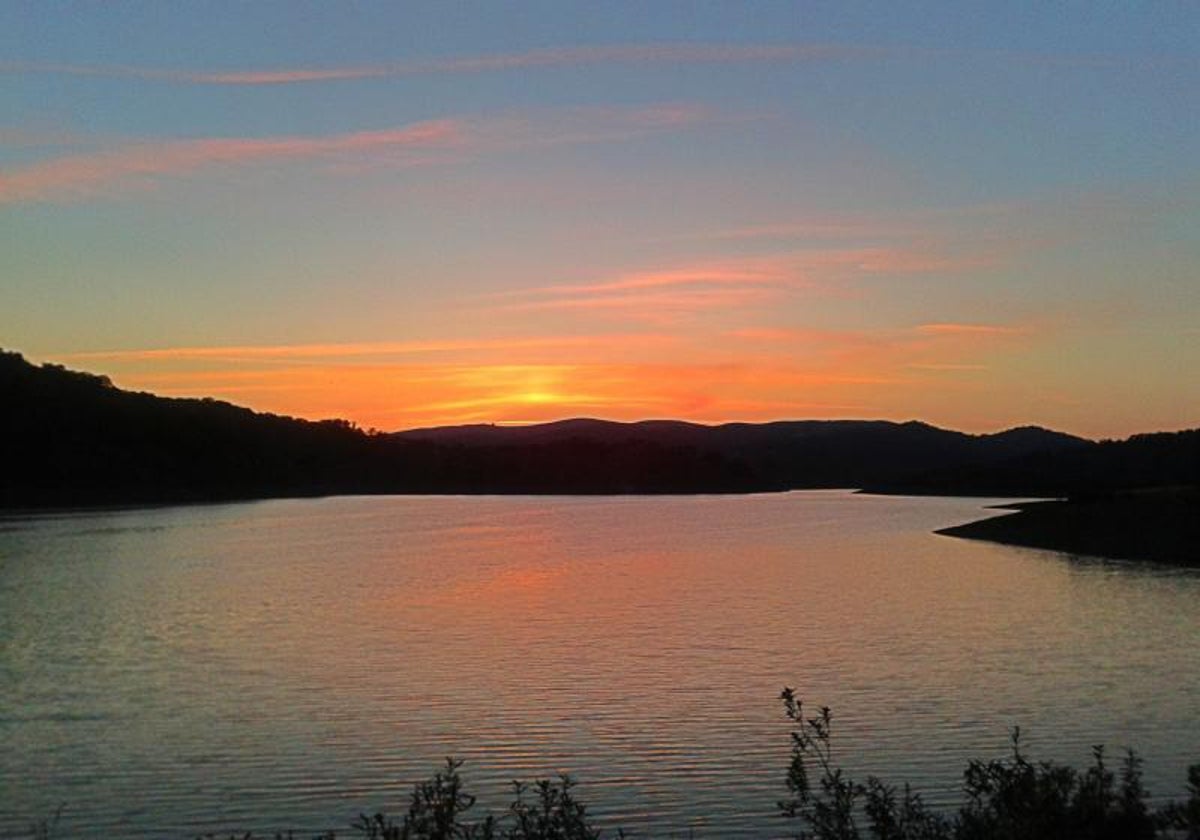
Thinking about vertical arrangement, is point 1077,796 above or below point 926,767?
above

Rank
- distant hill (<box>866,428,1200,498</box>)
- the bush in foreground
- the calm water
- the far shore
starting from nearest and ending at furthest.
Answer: the bush in foreground
the calm water
the far shore
distant hill (<box>866,428,1200,498</box>)

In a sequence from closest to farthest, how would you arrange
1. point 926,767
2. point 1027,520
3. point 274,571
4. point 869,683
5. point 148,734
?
point 926,767, point 148,734, point 869,683, point 274,571, point 1027,520

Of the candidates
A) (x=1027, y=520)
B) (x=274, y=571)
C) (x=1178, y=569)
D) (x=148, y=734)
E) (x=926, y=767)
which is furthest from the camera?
(x=1027, y=520)

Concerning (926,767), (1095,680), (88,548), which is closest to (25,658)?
(926,767)

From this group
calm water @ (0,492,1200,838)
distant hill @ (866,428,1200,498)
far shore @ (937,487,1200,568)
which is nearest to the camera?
calm water @ (0,492,1200,838)

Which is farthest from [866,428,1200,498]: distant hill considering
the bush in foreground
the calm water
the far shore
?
the bush in foreground

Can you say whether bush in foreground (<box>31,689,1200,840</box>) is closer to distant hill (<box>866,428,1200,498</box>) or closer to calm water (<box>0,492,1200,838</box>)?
calm water (<box>0,492,1200,838</box>)

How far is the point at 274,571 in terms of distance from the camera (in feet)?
222

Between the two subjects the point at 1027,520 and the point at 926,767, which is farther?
the point at 1027,520

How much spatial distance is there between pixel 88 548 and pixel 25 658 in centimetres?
5025

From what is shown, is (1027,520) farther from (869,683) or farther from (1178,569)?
(869,683)

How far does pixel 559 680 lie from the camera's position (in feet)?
102

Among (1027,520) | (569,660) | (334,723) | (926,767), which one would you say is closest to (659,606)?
(569,660)

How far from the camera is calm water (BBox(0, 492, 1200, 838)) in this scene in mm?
20672
